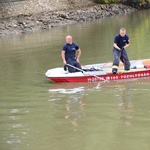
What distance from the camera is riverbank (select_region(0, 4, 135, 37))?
1308 inches

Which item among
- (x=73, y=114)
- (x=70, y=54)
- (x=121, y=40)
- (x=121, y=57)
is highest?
(x=121, y=40)

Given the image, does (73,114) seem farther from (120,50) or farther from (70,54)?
(120,50)

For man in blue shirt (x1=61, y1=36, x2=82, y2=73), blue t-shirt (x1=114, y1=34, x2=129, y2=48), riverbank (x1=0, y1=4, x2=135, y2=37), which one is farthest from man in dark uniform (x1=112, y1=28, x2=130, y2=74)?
riverbank (x1=0, y1=4, x2=135, y2=37)

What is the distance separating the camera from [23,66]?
46.1 ft

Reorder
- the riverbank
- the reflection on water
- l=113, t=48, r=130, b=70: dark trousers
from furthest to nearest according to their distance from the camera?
the riverbank → l=113, t=48, r=130, b=70: dark trousers → the reflection on water

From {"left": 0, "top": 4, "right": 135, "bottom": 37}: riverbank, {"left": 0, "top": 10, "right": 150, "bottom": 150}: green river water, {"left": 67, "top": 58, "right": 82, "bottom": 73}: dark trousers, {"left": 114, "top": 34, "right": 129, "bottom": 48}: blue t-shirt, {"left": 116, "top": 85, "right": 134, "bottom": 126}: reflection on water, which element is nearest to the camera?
{"left": 0, "top": 10, "right": 150, "bottom": 150}: green river water

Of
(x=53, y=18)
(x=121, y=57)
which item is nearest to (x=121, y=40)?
(x=121, y=57)

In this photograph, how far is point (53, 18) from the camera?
39.2m

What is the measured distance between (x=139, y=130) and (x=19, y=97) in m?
4.53

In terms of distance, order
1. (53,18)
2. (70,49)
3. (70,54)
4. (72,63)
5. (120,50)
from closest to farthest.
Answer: (120,50)
(70,49)
(70,54)
(72,63)
(53,18)

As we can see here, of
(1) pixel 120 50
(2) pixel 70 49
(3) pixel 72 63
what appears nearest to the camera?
(1) pixel 120 50

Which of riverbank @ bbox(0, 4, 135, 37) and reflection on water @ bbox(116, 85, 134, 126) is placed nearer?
reflection on water @ bbox(116, 85, 134, 126)

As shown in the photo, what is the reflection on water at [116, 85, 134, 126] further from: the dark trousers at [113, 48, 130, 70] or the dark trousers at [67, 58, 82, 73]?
the dark trousers at [67, 58, 82, 73]

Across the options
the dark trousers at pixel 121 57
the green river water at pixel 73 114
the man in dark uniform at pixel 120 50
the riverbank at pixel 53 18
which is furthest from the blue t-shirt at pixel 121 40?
the riverbank at pixel 53 18
